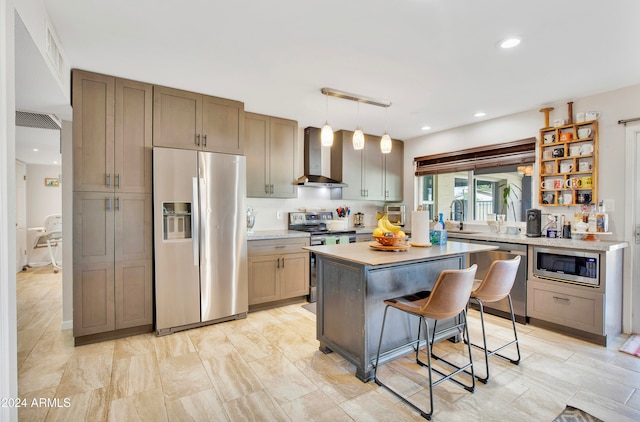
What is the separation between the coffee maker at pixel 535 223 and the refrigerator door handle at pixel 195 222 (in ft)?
12.0

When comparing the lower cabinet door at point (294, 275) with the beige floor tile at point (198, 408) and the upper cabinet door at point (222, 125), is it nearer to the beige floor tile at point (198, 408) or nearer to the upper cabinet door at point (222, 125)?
the upper cabinet door at point (222, 125)

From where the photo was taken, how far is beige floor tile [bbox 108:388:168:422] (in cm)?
185

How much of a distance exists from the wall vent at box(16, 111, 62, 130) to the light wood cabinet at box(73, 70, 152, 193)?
526 mm

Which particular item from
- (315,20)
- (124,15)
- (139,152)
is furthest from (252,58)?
(139,152)

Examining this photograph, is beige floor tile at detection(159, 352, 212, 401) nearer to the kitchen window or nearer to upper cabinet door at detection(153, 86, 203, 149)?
upper cabinet door at detection(153, 86, 203, 149)

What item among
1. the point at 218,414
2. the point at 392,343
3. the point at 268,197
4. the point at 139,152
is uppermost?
the point at 139,152

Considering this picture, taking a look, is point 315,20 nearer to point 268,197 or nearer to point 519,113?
point 268,197

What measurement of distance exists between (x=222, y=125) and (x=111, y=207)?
4.47 feet

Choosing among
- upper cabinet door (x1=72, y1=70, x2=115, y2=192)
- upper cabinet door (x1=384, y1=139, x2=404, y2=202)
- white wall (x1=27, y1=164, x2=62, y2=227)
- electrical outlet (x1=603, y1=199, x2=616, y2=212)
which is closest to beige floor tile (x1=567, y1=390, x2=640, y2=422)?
electrical outlet (x1=603, y1=199, x2=616, y2=212)

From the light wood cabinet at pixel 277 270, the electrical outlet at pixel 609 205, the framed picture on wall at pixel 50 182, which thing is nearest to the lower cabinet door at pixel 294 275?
the light wood cabinet at pixel 277 270

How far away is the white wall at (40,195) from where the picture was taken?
676 centimetres

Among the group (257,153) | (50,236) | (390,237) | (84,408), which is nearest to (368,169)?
(257,153)

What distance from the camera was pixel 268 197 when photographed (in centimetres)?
417

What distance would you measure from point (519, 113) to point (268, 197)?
3.35 m
